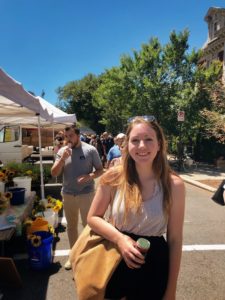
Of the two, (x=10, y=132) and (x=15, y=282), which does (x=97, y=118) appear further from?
(x=15, y=282)

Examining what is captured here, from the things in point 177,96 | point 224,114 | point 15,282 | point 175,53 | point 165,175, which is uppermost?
point 175,53

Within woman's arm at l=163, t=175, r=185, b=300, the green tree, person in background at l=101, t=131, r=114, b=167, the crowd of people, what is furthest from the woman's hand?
the green tree

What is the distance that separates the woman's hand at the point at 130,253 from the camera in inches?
68.3

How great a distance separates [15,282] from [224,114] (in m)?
15.0

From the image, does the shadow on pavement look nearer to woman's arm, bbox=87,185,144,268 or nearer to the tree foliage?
woman's arm, bbox=87,185,144,268

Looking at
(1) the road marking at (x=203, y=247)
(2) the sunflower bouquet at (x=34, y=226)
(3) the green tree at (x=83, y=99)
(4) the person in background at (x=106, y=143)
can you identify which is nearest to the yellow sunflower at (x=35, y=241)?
(2) the sunflower bouquet at (x=34, y=226)

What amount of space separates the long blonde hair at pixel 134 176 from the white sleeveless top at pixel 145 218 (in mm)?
32

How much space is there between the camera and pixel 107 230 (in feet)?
6.28

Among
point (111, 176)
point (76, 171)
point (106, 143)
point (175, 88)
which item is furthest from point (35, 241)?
point (175, 88)

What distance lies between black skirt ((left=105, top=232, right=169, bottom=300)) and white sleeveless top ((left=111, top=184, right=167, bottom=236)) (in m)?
0.05

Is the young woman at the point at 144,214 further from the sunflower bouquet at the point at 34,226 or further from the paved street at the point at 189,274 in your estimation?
the sunflower bouquet at the point at 34,226

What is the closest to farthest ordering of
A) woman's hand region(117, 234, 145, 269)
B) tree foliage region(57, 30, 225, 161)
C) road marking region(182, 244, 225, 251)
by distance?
woman's hand region(117, 234, 145, 269) → road marking region(182, 244, 225, 251) → tree foliage region(57, 30, 225, 161)

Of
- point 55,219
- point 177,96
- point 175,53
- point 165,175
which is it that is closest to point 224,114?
point 177,96

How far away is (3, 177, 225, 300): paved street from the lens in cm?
374
